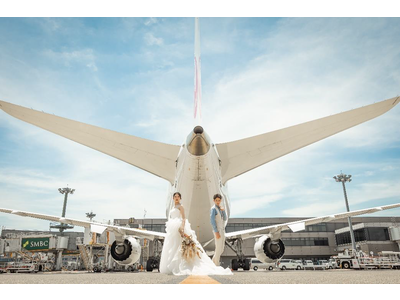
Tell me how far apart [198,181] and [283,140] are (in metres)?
3.49

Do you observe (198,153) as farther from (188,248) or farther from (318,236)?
(318,236)

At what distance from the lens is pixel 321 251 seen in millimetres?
48625

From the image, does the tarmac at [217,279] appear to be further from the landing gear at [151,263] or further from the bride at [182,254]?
the landing gear at [151,263]

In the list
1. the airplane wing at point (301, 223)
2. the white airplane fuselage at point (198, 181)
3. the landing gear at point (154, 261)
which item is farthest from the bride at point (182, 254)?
the landing gear at point (154, 261)

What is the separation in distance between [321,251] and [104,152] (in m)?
48.8

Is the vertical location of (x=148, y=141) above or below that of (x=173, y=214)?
above

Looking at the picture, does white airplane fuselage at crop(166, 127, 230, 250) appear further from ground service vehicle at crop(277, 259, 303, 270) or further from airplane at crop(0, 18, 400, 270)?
ground service vehicle at crop(277, 259, 303, 270)

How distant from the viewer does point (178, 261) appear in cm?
573

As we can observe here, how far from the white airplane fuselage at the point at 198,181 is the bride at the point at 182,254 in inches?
170

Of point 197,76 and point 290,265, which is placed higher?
point 197,76

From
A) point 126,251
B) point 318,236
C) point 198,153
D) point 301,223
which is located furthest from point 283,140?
point 318,236

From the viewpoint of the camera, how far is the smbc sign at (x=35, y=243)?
31464 millimetres
